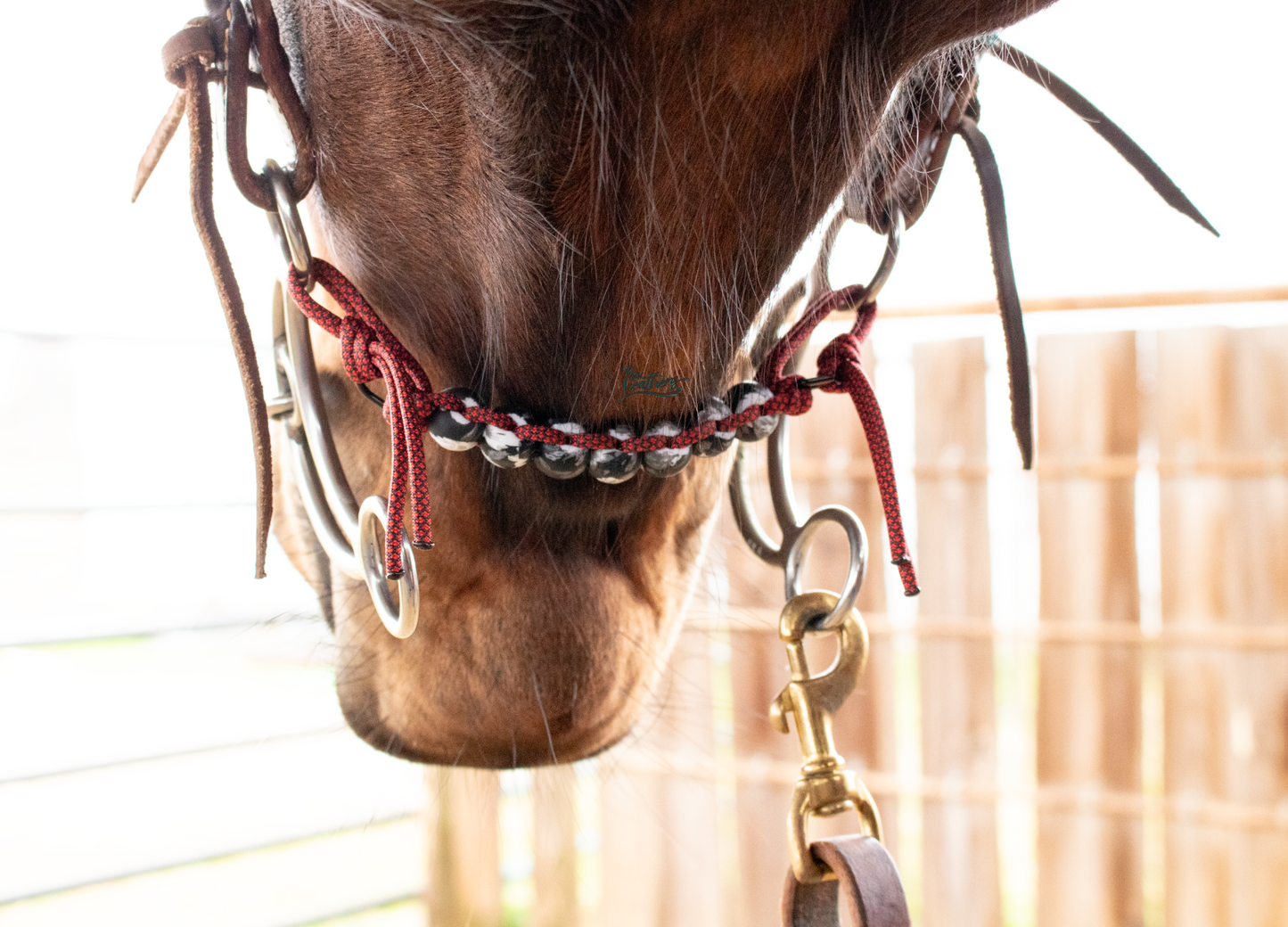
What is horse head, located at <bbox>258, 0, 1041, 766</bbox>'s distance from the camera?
24 centimetres

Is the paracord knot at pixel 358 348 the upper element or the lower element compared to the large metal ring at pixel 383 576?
upper

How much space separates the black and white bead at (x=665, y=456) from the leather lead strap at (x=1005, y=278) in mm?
167

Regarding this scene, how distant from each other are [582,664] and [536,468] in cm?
8

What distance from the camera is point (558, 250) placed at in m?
0.27

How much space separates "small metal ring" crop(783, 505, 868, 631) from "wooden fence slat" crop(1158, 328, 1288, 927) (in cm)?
114

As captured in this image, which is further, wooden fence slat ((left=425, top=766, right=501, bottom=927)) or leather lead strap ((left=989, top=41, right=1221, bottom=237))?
wooden fence slat ((left=425, top=766, right=501, bottom=927))

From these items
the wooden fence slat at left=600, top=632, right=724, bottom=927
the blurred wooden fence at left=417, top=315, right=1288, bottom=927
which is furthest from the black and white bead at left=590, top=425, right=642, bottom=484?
the wooden fence slat at left=600, top=632, right=724, bottom=927

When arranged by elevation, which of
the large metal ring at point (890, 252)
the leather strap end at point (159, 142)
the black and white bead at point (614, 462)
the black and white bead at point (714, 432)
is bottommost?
the black and white bead at point (614, 462)

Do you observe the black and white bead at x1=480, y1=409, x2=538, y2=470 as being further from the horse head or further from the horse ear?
the horse ear

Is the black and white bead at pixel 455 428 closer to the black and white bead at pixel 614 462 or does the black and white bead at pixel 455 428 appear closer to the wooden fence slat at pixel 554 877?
the black and white bead at pixel 614 462

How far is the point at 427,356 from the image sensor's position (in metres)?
0.32

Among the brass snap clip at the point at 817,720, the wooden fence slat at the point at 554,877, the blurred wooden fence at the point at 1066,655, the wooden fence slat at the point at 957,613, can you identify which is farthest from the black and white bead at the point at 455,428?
the wooden fence slat at the point at 554,877

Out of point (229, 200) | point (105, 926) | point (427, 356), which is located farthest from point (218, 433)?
point (427, 356)

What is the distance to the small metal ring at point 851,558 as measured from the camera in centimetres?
34
